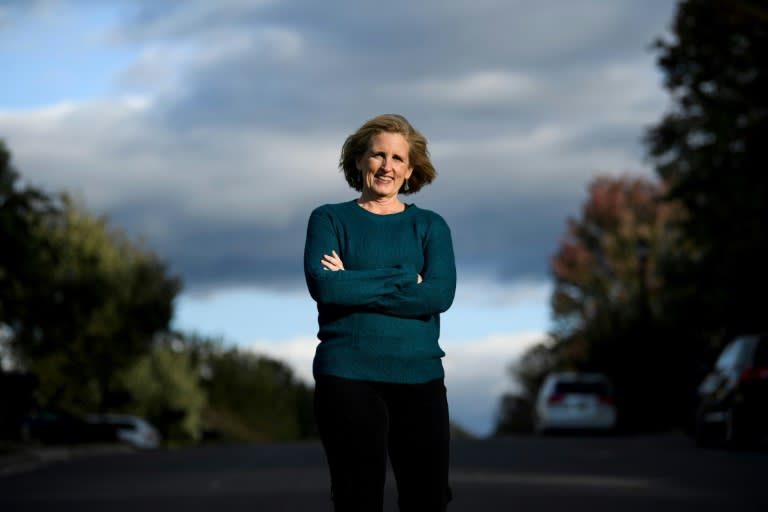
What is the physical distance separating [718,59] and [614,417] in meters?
8.96

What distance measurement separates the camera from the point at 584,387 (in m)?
37.5

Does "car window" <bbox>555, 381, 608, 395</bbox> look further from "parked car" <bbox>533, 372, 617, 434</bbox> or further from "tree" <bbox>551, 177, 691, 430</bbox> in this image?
"tree" <bbox>551, 177, 691, 430</bbox>

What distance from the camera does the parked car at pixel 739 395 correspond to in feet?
74.3

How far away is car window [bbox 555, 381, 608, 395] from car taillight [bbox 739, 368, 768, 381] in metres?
14.6

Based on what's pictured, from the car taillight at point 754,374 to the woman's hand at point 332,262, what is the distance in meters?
18.1

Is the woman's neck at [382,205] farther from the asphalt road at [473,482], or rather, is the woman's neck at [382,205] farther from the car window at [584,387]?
the car window at [584,387]

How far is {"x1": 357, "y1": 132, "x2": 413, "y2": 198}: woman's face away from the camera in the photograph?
544 cm

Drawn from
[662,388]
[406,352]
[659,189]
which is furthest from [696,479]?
[659,189]

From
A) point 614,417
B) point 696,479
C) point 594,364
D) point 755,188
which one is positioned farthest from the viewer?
point 594,364

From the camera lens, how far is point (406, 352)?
5.19 meters

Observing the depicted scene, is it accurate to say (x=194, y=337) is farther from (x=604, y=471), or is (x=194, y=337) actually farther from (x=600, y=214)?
(x=604, y=471)

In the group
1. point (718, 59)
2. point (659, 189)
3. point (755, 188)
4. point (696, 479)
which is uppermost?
point (659, 189)

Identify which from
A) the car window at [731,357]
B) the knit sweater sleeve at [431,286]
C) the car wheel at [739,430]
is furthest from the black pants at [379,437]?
the car window at [731,357]

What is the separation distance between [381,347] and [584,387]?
32.8 metres
